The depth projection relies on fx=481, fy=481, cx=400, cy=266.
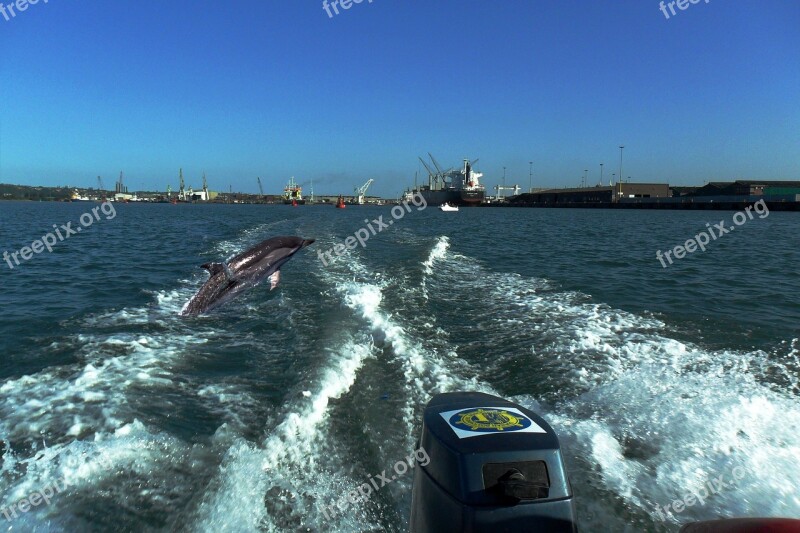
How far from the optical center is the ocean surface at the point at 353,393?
11.2 feet

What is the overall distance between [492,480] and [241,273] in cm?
889

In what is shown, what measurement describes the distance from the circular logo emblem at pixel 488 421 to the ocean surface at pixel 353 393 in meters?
1.05

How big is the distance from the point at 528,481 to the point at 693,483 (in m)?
2.18

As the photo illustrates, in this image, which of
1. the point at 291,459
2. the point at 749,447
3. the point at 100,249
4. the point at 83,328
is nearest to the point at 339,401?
the point at 291,459

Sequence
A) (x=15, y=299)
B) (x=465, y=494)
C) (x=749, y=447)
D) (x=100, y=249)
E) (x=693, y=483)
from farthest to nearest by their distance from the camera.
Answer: (x=100, y=249) → (x=15, y=299) → (x=749, y=447) → (x=693, y=483) → (x=465, y=494)

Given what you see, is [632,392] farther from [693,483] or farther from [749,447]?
[693,483]

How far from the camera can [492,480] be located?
232cm

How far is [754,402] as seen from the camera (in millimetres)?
4949
